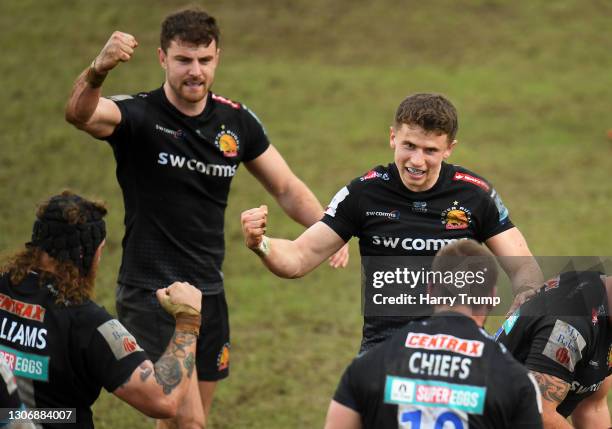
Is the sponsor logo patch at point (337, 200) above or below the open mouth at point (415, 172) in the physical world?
below

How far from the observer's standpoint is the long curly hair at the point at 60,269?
5184mm

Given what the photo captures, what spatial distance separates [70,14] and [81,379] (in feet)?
64.4

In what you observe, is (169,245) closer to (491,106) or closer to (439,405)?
(439,405)

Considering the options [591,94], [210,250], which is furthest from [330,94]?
[210,250]

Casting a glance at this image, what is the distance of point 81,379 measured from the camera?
5180 millimetres

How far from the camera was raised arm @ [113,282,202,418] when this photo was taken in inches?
203

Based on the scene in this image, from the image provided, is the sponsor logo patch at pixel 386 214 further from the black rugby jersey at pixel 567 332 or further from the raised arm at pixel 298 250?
the black rugby jersey at pixel 567 332

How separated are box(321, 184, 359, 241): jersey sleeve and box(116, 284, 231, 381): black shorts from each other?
1576mm

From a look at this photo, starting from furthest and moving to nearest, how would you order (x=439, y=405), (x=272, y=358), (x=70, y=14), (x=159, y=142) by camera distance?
(x=70, y=14) → (x=272, y=358) → (x=159, y=142) → (x=439, y=405)

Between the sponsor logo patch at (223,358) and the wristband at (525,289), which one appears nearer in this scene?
the wristband at (525,289)

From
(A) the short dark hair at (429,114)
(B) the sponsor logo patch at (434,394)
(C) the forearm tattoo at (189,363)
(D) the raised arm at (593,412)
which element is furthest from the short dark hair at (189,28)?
(D) the raised arm at (593,412)

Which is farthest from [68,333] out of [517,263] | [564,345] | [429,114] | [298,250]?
[564,345]

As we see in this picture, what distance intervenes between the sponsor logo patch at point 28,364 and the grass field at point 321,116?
3.84 meters

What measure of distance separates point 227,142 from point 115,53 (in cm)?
111
